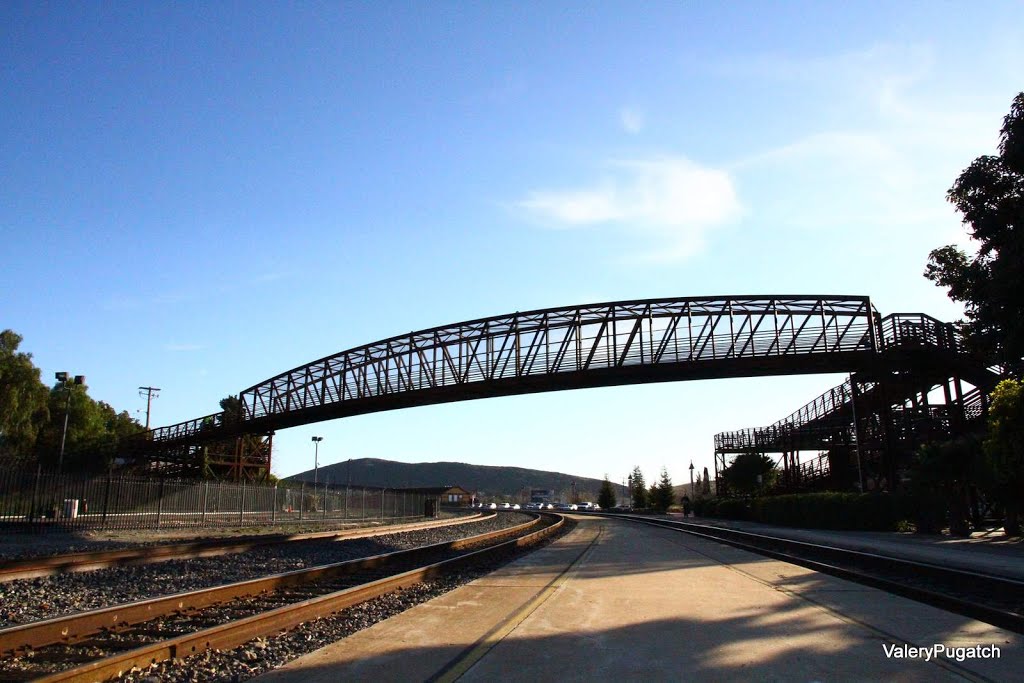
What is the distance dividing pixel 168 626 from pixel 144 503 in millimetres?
25401

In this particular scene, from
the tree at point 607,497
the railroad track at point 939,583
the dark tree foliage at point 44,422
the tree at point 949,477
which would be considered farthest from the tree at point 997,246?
the tree at point 607,497

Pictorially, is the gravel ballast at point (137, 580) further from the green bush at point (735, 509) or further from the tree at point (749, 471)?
the tree at point (749, 471)

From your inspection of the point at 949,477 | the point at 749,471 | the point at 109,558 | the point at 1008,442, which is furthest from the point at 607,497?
the point at 109,558

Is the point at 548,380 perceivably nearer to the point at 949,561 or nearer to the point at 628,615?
the point at 949,561

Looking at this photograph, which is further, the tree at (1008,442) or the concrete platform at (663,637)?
the tree at (1008,442)

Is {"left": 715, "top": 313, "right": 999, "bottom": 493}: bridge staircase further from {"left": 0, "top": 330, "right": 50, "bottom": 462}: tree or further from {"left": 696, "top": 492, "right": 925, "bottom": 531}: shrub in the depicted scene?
{"left": 0, "top": 330, "right": 50, "bottom": 462}: tree

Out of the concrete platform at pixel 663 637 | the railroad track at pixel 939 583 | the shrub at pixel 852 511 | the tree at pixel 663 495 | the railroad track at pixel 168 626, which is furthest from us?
the tree at pixel 663 495

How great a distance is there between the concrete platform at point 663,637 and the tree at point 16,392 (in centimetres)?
6114

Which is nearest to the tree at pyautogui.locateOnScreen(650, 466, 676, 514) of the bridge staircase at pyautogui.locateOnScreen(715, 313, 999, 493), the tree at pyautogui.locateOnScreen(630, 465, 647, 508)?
the tree at pyautogui.locateOnScreen(630, 465, 647, 508)

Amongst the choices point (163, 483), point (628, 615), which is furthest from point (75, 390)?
point (628, 615)

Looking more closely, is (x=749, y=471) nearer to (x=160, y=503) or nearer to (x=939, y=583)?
(x=160, y=503)

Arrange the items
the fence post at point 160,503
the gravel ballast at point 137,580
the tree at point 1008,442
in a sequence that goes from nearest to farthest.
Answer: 1. the gravel ballast at point 137,580
2. the tree at point 1008,442
3. the fence post at point 160,503

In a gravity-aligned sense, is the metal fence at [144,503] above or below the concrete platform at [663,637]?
above

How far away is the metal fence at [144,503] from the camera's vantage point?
2622 cm
